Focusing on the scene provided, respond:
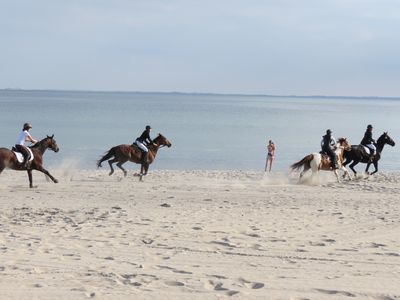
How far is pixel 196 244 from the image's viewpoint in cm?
984

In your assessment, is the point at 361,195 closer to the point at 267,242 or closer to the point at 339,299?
the point at 267,242

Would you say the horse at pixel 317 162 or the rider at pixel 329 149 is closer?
the horse at pixel 317 162

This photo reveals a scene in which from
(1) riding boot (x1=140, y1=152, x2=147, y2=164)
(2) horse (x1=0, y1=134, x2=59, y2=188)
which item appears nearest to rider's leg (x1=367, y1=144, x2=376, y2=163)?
(1) riding boot (x1=140, y1=152, x2=147, y2=164)

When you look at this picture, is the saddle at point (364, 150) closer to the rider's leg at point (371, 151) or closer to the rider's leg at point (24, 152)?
the rider's leg at point (371, 151)

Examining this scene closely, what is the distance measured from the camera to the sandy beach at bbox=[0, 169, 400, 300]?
24.2 feet

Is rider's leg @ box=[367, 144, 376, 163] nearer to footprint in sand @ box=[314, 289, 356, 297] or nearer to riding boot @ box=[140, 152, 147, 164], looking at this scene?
riding boot @ box=[140, 152, 147, 164]

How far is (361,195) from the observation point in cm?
1720

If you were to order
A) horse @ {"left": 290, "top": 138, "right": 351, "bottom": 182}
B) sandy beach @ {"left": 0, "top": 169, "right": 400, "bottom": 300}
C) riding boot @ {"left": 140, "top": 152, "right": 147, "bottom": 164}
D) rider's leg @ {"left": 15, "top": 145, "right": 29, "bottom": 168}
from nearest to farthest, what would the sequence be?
sandy beach @ {"left": 0, "top": 169, "right": 400, "bottom": 300} → rider's leg @ {"left": 15, "top": 145, "right": 29, "bottom": 168} → horse @ {"left": 290, "top": 138, "right": 351, "bottom": 182} → riding boot @ {"left": 140, "top": 152, "right": 147, "bottom": 164}

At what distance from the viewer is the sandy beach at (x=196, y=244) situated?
737 cm

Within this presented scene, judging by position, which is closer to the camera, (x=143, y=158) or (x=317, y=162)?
(x=317, y=162)

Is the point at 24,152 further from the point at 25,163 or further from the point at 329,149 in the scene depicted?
the point at 329,149

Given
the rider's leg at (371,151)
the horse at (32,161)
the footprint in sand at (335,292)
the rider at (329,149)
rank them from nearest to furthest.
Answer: the footprint in sand at (335,292)
the horse at (32,161)
the rider at (329,149)
the rider's leg at (371,151)

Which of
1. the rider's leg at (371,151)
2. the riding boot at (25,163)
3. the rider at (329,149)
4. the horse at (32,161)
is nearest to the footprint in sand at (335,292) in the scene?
the horse at (32,161)

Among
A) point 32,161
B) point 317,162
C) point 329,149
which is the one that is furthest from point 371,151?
point 32,161
